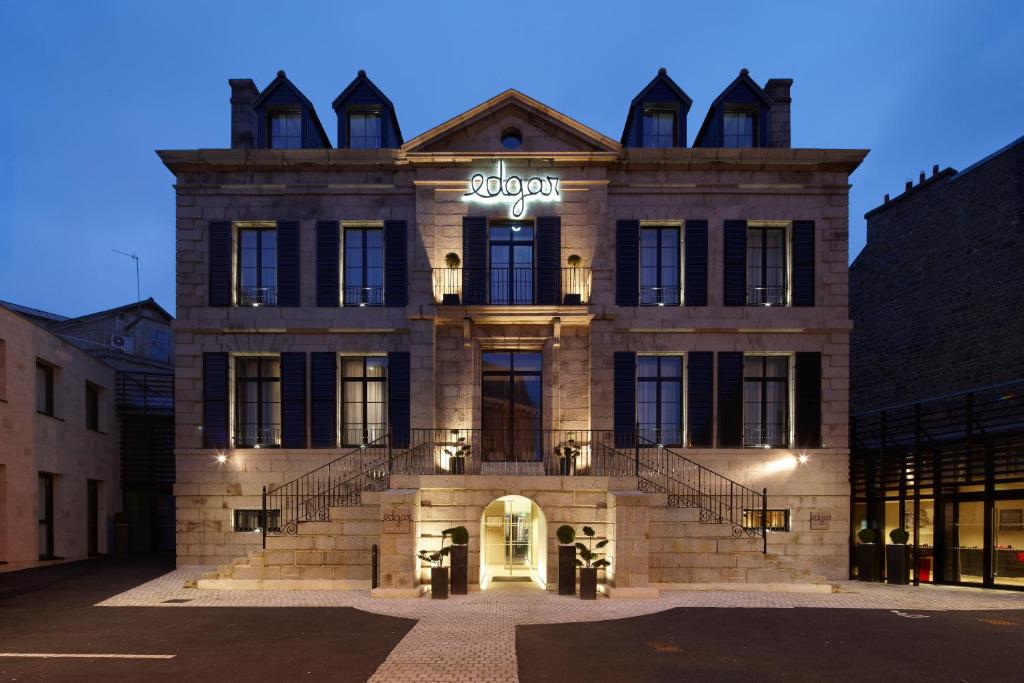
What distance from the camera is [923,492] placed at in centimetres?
1666

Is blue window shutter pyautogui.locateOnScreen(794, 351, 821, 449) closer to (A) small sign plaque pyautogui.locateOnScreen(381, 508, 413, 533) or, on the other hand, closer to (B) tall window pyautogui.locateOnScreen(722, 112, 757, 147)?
(B) tall window pyautogui.locateOnScreen(722, 112, 757, 147)

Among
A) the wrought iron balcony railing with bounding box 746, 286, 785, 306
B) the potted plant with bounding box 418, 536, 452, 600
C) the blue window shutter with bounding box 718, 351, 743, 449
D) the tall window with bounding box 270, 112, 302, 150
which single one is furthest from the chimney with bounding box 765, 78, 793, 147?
Answer: the potted plant with bounding box 418, 536, 452, 600

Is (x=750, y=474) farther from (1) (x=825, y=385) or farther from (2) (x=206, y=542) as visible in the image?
(2) (x=206, y=542)

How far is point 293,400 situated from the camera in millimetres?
17750

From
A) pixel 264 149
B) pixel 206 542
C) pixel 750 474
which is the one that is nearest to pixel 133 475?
pixel 206 542

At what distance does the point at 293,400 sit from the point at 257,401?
109 cm

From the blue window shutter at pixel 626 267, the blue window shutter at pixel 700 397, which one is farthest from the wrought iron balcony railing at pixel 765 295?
the blue window shutter at pixel 626 267

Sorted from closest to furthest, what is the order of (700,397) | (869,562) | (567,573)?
(567,573) < (869,562) < (700,397)

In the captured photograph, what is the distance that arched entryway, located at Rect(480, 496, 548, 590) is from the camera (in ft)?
53.5

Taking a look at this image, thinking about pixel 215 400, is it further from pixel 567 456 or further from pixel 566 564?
pixel 566 564

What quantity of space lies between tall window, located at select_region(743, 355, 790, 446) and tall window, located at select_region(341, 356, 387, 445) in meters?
9.28

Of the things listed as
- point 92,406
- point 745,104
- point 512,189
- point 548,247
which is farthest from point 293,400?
point 745,104

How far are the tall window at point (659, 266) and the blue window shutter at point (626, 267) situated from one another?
0.35 meters

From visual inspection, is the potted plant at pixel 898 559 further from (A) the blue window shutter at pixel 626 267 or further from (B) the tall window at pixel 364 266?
(B) the tall window at pixel 364 266
